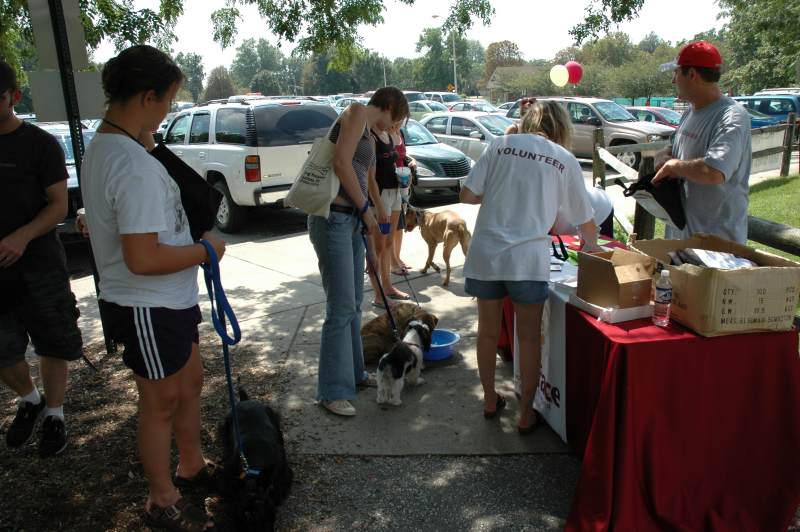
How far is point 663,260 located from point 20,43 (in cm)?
957

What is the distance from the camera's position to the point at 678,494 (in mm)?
Result: 2516

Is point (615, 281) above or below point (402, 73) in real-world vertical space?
below

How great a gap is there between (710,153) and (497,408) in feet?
5.97

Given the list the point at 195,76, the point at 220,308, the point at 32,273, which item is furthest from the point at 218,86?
the point at 220,308

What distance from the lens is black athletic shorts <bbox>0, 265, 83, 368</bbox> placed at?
306cm

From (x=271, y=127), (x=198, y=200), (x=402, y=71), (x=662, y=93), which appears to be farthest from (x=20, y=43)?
(x=402, y=71)

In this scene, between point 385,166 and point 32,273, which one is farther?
point 385,166

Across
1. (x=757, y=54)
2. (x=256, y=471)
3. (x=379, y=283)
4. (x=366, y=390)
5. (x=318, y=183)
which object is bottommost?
(x=366, y=390)

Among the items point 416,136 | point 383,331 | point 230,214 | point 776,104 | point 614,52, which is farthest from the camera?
point 614,52

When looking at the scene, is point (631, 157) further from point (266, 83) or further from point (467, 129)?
point (266, 83)

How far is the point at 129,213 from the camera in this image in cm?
198

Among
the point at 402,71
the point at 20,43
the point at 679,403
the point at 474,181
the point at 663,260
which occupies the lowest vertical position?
the point at 679,403

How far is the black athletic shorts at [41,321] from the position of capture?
306 centimetres

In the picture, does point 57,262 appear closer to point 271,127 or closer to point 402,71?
point 271,127
